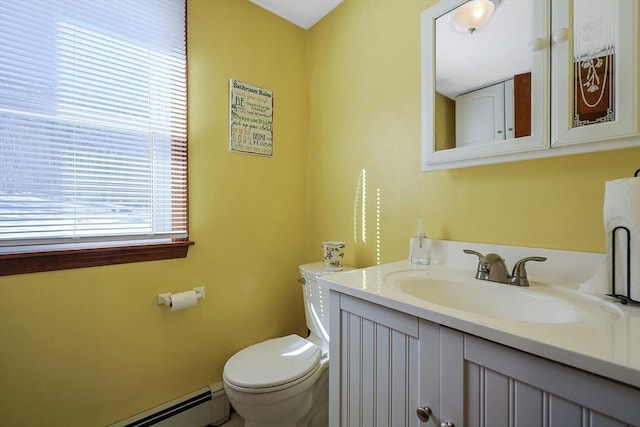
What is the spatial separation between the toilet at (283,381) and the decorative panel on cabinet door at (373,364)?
29cm

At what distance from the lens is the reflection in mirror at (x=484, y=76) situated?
885 millimetres

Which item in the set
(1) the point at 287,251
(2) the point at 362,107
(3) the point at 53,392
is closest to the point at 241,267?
(1) the point at 287,251

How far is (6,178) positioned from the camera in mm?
1024

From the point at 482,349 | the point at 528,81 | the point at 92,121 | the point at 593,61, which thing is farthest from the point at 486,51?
the point at 92,121

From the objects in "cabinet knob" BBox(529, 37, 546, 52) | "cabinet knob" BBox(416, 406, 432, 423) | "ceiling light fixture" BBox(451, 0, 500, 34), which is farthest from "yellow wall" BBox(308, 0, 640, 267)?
"cabinet knob" BBox(416, 406, 432, 423)

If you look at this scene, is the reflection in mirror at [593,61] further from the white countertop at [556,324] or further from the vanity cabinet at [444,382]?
the vanity cabinet at [444,382]

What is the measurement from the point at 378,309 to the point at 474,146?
26.3 inches

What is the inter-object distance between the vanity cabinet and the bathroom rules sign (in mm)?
1097

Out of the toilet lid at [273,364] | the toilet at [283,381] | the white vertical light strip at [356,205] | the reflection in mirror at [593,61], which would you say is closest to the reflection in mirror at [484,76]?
the reflection in mirror at [593,61]

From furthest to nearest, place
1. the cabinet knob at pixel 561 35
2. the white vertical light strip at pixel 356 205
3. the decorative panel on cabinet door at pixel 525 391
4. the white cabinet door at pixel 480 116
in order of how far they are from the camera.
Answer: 1. the white vertical light strip at pixel 356 205
2. the white cabinet door at pixel 480 116
3. the cabinet knob at pixel 561 35
4. the decorative panel on cabinet door at pixel 525 391

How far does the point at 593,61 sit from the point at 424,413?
1.01 m

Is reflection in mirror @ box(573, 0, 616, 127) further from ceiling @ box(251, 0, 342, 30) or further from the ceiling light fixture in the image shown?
ceiling @ box(251, 0, 342, 30)

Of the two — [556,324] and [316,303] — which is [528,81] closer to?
[556,324]

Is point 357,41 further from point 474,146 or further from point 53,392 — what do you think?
point 53,392
